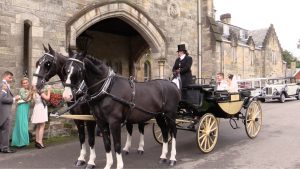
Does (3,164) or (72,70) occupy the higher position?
(72,70)

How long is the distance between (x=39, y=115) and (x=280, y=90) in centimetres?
1770

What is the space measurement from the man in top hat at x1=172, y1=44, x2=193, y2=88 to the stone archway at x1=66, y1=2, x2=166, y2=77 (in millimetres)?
3823

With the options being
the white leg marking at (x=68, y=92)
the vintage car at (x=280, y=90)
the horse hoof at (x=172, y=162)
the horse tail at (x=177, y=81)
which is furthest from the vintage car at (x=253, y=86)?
the white leg marking at (x=68, y=92)

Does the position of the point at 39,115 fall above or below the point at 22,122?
above

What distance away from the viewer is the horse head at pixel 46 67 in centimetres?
587

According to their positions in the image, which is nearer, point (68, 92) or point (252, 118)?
point (68, 92)

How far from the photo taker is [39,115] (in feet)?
26.3

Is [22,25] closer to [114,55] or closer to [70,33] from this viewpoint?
[70,33]

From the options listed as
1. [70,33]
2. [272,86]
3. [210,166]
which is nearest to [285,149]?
[210,166]

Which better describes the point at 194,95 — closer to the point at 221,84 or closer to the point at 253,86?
the point at 221,84

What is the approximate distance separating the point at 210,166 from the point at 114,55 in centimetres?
1270

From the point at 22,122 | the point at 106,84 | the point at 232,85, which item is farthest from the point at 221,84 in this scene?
the point at 22,122

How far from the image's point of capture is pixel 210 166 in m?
6.19

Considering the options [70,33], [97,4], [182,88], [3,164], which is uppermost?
[97,4]
